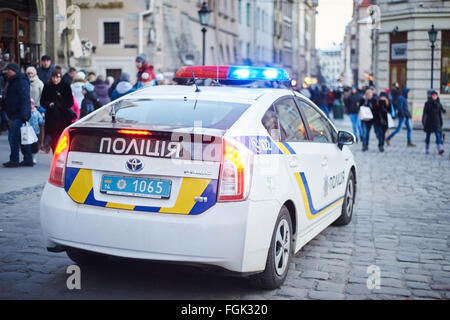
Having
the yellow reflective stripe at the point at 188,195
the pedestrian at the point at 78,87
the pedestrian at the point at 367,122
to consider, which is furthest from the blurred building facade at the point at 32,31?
the yellow reflective stripe at the point at 188,195

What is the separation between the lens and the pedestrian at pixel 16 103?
12437mm

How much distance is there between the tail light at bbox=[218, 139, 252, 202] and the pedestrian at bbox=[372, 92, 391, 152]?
48.4ft

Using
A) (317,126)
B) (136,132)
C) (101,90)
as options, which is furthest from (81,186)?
(101,90)

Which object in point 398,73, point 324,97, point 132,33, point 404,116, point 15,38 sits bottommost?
point 404,116

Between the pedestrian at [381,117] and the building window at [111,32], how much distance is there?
18.2m

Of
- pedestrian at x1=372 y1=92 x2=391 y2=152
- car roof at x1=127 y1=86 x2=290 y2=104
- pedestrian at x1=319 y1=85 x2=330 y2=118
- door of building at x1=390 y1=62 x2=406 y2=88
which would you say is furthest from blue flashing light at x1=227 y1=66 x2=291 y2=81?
door of building at x1=390 y1=62 x2=406 y2=88

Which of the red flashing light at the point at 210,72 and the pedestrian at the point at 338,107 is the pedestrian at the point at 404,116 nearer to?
the red flashing light at the point at 210,72

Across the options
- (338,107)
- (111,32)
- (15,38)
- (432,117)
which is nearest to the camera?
(432,117)

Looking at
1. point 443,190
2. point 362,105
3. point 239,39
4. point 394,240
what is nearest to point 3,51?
point 362,105

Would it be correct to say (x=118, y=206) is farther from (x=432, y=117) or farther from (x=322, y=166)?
(x=432, y=117)

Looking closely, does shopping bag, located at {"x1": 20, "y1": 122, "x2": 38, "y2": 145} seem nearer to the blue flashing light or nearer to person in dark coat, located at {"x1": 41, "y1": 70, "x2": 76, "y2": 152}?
person in dark coat, located at {"x1": 41, "y1": 70, "x2": 76, "y2": 152}

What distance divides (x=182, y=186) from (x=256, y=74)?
2.33m

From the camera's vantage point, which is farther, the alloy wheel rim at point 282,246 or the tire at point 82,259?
the tire at point 82,259

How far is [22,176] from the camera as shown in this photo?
11570mm
